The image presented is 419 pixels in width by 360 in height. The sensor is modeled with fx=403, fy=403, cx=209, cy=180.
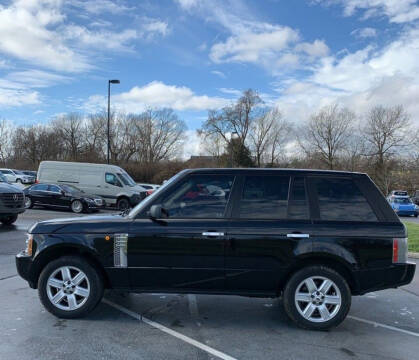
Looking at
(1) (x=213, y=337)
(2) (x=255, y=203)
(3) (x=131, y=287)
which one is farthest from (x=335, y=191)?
(3) (x=131, y=287)

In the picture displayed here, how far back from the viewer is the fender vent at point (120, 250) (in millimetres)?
4613

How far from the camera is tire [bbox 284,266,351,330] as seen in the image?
4.51 metres

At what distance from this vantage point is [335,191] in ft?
15.6

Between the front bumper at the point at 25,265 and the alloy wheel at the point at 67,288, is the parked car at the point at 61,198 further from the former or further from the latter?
the alloy wheel at the point at 67,288

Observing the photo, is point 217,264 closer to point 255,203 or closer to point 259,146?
point 255,203

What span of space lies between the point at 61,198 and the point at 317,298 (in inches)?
654

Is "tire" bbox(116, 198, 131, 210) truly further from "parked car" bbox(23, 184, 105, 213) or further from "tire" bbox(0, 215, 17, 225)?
"tire" bbox(0, 215, 17, 225)

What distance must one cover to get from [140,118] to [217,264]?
64.2 m

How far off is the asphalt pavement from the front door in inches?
20.2

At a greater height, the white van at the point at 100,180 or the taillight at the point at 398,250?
the white van at the point at 100,180

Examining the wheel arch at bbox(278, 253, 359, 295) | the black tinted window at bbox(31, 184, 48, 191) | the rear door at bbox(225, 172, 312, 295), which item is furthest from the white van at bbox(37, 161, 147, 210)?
the wheel arch at bbox(278, 253, 359, 295)

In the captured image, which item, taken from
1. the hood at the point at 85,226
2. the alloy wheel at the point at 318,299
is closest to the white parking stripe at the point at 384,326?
the alloy wheel at the point at 318,299

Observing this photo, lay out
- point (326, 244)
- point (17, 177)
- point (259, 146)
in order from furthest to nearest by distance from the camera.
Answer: point (259, 146) < point (17, 177) < point (326, 244)

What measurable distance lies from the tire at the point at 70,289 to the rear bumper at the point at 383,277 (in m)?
2.98
